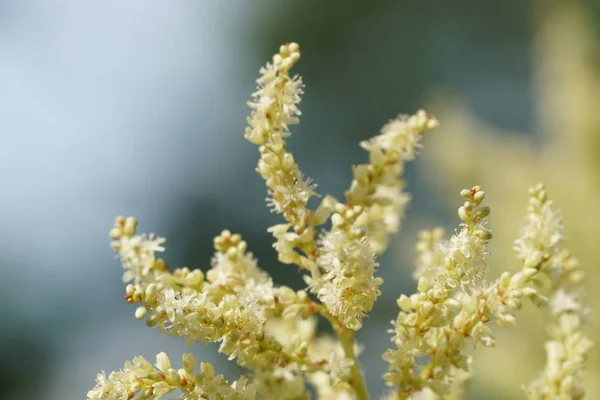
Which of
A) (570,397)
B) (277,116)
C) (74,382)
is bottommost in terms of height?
(570,397)

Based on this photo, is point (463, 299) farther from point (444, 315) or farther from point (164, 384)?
point (164, 384)

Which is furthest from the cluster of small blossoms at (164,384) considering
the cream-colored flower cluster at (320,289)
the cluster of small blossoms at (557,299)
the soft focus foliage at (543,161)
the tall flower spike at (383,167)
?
the soft focus foliage at (543,161)

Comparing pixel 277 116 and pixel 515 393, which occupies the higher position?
pixel 515 393

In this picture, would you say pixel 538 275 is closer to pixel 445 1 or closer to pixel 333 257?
pixel 333 257

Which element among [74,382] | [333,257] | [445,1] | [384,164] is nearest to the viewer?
[333,257]

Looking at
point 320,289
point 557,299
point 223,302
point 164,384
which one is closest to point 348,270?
point 320,289

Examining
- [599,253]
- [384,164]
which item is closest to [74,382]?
[599,253]

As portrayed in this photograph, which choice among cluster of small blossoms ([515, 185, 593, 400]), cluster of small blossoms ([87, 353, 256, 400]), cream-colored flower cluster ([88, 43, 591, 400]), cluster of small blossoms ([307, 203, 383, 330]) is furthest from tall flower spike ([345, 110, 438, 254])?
cluster of small blossoms ([87, 353, 256, 400])

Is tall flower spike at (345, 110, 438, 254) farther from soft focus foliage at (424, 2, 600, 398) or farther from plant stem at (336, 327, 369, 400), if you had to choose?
soft focus foliage at (424, 2, 600, 398)
